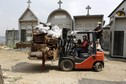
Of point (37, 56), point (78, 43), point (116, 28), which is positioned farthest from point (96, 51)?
point (116, 28)

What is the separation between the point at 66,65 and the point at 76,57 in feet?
2.05

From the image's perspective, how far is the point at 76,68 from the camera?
9.74 m

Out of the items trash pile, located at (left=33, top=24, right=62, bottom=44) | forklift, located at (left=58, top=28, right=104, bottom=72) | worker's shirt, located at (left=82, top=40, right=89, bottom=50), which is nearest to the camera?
trash pile, located at (left=33, top=24, right=62, bottom=44)

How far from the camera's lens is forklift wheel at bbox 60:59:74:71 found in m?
9.65

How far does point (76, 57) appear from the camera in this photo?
31.9ft

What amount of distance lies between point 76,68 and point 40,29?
8.43 feet

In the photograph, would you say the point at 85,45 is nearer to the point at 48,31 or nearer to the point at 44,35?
the point at 48,31

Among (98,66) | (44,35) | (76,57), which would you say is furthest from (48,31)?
(98,66)

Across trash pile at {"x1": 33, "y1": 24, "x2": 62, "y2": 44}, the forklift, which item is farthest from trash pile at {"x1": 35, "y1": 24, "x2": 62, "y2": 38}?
the forklift

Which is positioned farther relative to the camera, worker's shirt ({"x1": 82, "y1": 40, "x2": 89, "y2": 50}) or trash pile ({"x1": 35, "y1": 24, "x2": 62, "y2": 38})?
worker's shirt ({"x1": 82, "y1": 40, "x2": 89, "y2": 50})

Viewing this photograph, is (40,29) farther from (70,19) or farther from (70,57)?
(70,19)

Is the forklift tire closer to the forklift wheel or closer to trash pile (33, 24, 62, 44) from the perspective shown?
the forklift wheel

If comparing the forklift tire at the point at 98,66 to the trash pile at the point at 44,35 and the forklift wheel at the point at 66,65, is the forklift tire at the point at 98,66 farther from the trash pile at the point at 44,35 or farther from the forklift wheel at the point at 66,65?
the trash pile at the point at 44,35

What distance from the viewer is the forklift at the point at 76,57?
9648mm
